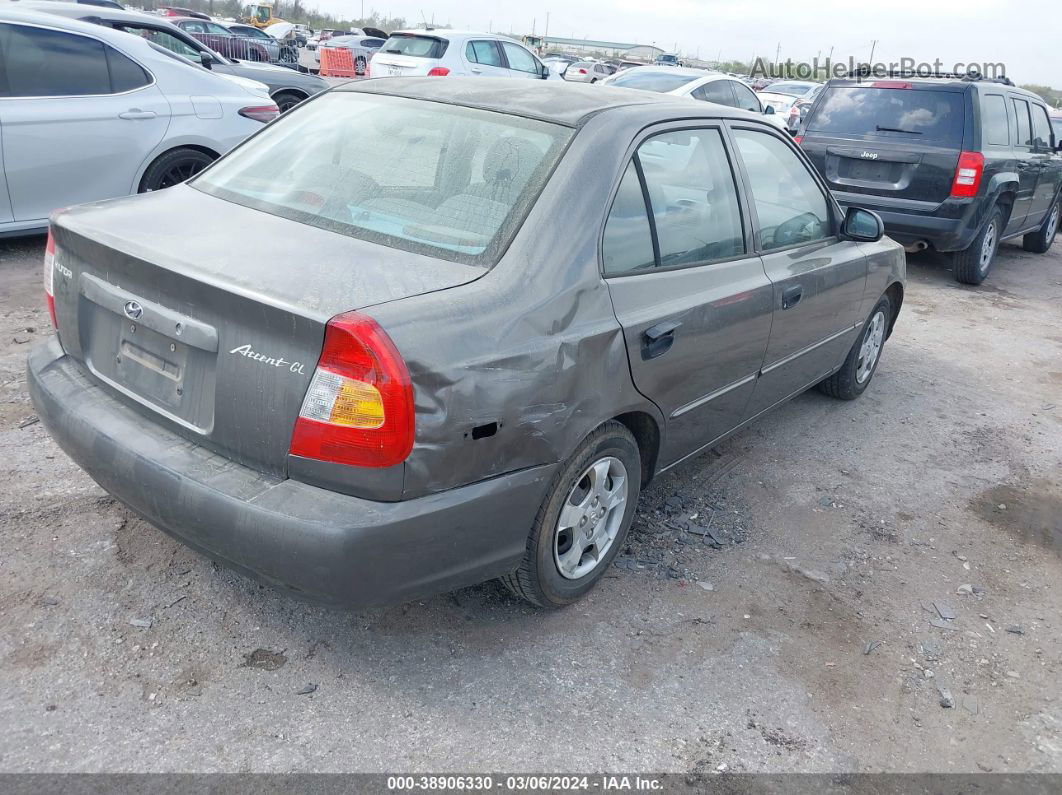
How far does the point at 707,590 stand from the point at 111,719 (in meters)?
2.04

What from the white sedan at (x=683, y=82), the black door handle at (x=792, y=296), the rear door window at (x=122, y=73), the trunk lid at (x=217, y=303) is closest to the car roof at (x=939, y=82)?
the white sedan at (x=683, y=82)

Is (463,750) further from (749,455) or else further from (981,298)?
(981,298)

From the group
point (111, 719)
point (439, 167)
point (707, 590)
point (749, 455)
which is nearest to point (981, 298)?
point (749, 455)

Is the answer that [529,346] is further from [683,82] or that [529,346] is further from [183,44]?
[683,82]

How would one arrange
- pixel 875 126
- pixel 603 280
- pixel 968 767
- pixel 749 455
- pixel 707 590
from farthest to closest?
1. pixel 875 126
2. pixel 749 455
3. pixel 707 590
4. pixel 603 280
5. pixel 968 767

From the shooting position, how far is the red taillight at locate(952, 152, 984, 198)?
7922mm

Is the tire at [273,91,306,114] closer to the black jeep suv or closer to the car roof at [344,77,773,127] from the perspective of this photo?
the black jeep suv

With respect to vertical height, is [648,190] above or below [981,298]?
above

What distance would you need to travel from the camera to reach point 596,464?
3012 millimetres

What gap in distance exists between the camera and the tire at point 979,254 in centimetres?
859

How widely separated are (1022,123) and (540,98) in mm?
8040

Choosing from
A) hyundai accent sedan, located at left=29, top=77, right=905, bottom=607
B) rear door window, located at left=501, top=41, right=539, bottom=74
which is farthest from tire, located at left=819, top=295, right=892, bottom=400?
rear door window, located at left=501, top=41, right=539, bottom=74

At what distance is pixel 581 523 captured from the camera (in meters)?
3.06

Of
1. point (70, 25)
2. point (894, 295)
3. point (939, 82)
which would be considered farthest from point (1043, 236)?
point (70, 25)
